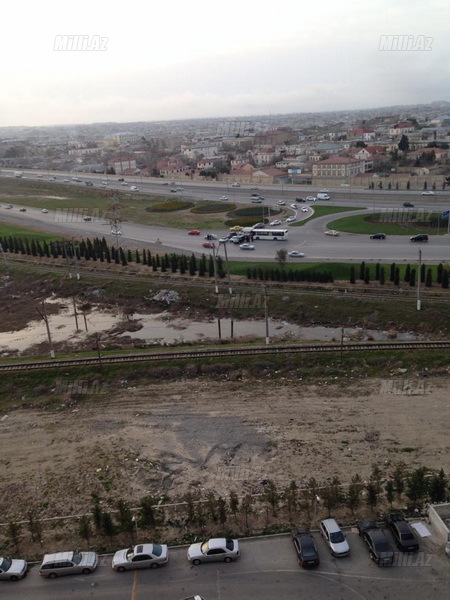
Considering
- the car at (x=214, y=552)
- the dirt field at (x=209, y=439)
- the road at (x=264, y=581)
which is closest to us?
the road at (x=264, y=581)

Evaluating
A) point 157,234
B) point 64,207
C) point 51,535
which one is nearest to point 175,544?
point 51,535

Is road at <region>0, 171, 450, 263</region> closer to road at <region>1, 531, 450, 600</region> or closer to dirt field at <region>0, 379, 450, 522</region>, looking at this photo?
dirt field at <region>0, 379, 450, 522</region>

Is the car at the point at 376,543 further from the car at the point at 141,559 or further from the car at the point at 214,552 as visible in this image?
the car at the point at 141,559

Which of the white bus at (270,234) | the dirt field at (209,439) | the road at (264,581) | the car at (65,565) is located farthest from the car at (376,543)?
the white bus at (270,234)

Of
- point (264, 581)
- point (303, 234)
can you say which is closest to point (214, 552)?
point (264, 581)

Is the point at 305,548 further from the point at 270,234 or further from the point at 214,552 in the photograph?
the point at 270,234

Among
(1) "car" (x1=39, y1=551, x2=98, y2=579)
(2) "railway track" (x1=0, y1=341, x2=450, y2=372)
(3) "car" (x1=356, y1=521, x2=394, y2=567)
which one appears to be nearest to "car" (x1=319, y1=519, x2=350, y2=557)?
(3) "car" (x1=356, y1=521, x2=394, y2=567)
